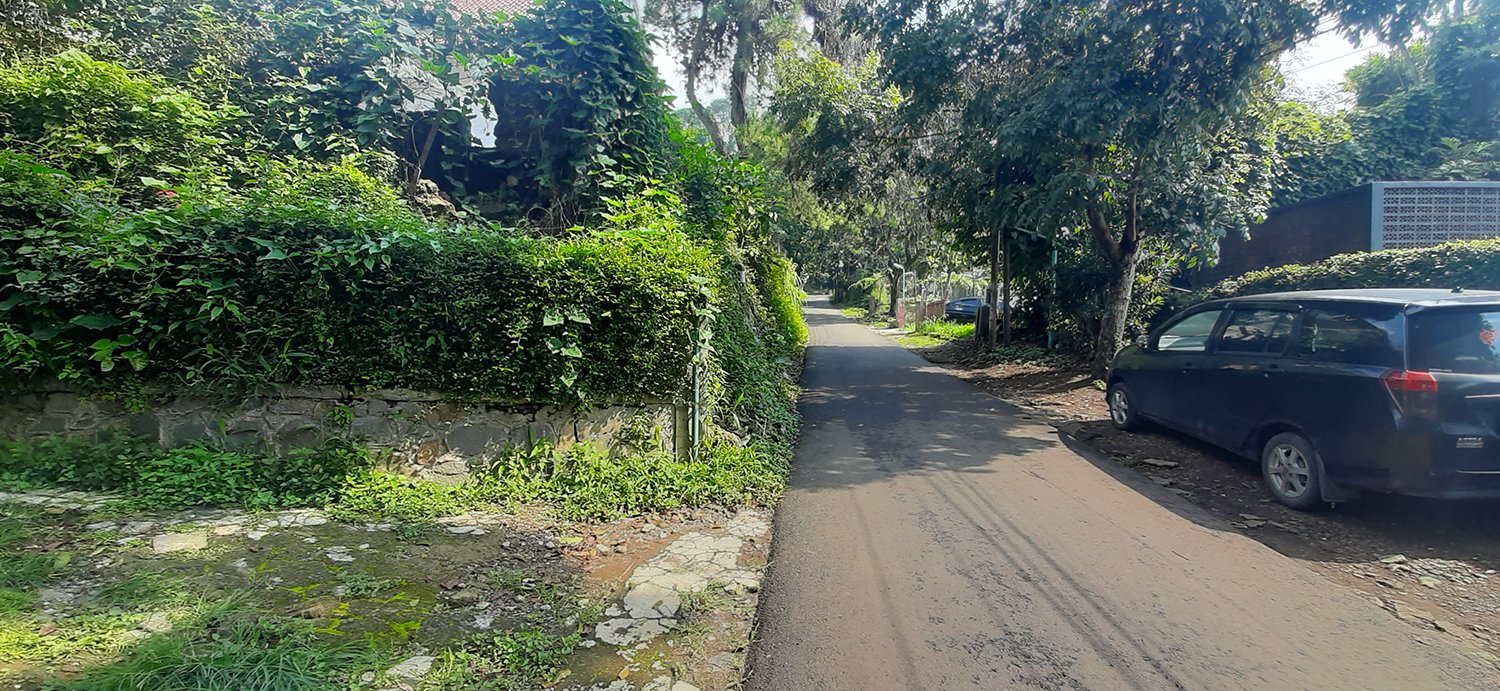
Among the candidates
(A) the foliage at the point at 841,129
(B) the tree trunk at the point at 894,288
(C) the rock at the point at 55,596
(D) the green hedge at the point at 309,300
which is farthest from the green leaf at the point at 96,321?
(B) the tree trunk at the point at 894,288

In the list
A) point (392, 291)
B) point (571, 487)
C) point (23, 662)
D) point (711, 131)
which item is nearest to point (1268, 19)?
point (571, 487)

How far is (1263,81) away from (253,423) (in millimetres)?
11731

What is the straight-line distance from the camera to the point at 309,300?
482 cm

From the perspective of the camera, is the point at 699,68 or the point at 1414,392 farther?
the point at 699,68

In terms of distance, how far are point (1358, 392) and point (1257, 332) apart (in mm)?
1276

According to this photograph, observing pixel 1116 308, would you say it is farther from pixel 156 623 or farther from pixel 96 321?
pixel 96 321

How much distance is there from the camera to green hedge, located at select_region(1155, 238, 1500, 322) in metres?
7.38

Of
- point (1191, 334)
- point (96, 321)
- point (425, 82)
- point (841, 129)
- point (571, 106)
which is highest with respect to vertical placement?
point (841, 129)

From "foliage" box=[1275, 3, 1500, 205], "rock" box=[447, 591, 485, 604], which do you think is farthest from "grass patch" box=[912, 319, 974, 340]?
"rock" box=[447, 591, 485, 604]

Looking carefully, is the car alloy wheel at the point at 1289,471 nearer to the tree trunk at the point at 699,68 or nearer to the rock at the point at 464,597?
the rock at the point at 464,597

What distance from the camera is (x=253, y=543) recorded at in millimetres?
3898

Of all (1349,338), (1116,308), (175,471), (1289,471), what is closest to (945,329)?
(1116,308)

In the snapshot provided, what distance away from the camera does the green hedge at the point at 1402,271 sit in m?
7.38

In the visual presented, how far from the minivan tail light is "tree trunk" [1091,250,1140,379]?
6704mm
